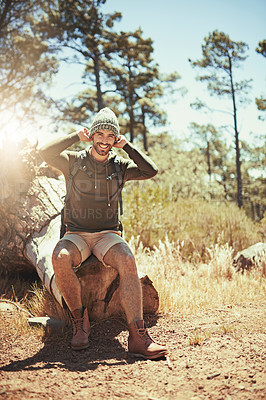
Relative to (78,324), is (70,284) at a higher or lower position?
higher

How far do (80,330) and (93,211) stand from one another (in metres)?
1.06

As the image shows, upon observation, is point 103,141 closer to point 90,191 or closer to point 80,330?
point 90,191

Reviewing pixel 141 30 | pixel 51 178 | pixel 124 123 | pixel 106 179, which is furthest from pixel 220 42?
pixel 106 179

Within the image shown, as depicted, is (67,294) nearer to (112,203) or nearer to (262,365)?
(112,203)

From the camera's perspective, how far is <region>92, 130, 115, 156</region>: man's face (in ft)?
10.2

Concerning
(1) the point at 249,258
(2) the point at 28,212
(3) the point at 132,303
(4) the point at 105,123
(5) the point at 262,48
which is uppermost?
(5) the point at 262,48

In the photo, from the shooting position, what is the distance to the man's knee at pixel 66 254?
2.77 metres

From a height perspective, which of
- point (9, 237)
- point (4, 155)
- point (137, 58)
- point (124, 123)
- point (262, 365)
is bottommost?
point (262, 365)

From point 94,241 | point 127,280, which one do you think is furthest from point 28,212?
point 127,280

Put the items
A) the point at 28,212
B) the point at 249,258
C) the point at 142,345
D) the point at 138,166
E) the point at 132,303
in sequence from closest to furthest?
the point at 142,345
the point at 132,303
the point at 138,166
the point at 28,212
the point at 249,258

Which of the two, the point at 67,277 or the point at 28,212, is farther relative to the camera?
the point at 28,212

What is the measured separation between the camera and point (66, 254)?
9.14ft

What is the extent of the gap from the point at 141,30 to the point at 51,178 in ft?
40.1

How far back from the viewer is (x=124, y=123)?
736 inches
